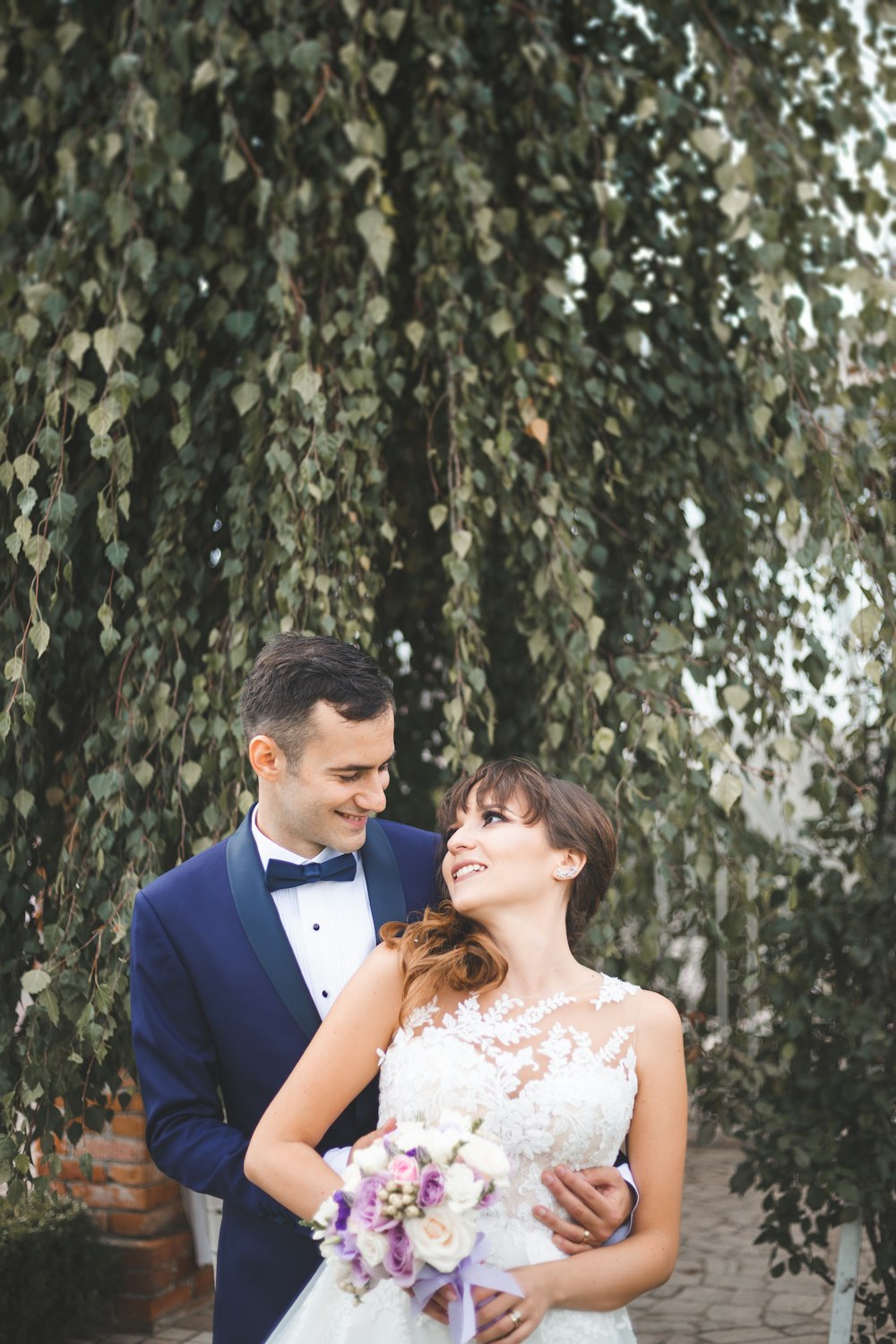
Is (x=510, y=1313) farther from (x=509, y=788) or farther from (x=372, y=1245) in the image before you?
(x=509, y=788)

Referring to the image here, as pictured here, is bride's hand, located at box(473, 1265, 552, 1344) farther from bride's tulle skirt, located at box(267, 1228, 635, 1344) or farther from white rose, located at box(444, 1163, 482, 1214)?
white rose, located at box(444, 1163, 482, 1214)

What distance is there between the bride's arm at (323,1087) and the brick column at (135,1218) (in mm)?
2117

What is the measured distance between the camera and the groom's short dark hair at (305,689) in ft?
5.81

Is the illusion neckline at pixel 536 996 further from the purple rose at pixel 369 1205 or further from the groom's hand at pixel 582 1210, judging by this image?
the purple rose at pixel 369 1205

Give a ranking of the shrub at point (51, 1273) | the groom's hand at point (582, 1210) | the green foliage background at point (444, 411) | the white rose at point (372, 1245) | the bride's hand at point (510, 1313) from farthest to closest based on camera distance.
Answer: the shrub at point (51, 1273) < the green foliage background at point (444, 411) < the groom's hand at point (582, 1210) < the bride's hand at point (510, 1313) < the white rose at point (372, 1245)

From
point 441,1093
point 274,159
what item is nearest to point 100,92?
point 274,159

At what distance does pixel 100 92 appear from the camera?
2670 mm

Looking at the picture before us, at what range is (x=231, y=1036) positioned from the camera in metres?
1.76

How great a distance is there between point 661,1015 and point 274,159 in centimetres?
191

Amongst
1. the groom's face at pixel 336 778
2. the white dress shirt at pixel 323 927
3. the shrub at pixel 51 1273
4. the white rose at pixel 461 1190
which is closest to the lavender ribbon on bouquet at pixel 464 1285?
the white rose at pixel 461 1190

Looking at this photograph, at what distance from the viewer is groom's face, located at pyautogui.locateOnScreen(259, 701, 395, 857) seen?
1743mm

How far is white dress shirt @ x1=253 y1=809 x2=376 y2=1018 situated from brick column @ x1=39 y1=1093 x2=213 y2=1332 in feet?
6.49

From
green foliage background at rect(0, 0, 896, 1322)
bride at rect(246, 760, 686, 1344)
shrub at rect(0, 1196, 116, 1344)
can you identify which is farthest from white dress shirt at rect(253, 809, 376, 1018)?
shrub at rect(0, 1196, 116, 1344)

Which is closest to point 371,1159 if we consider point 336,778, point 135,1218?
point 336,778
